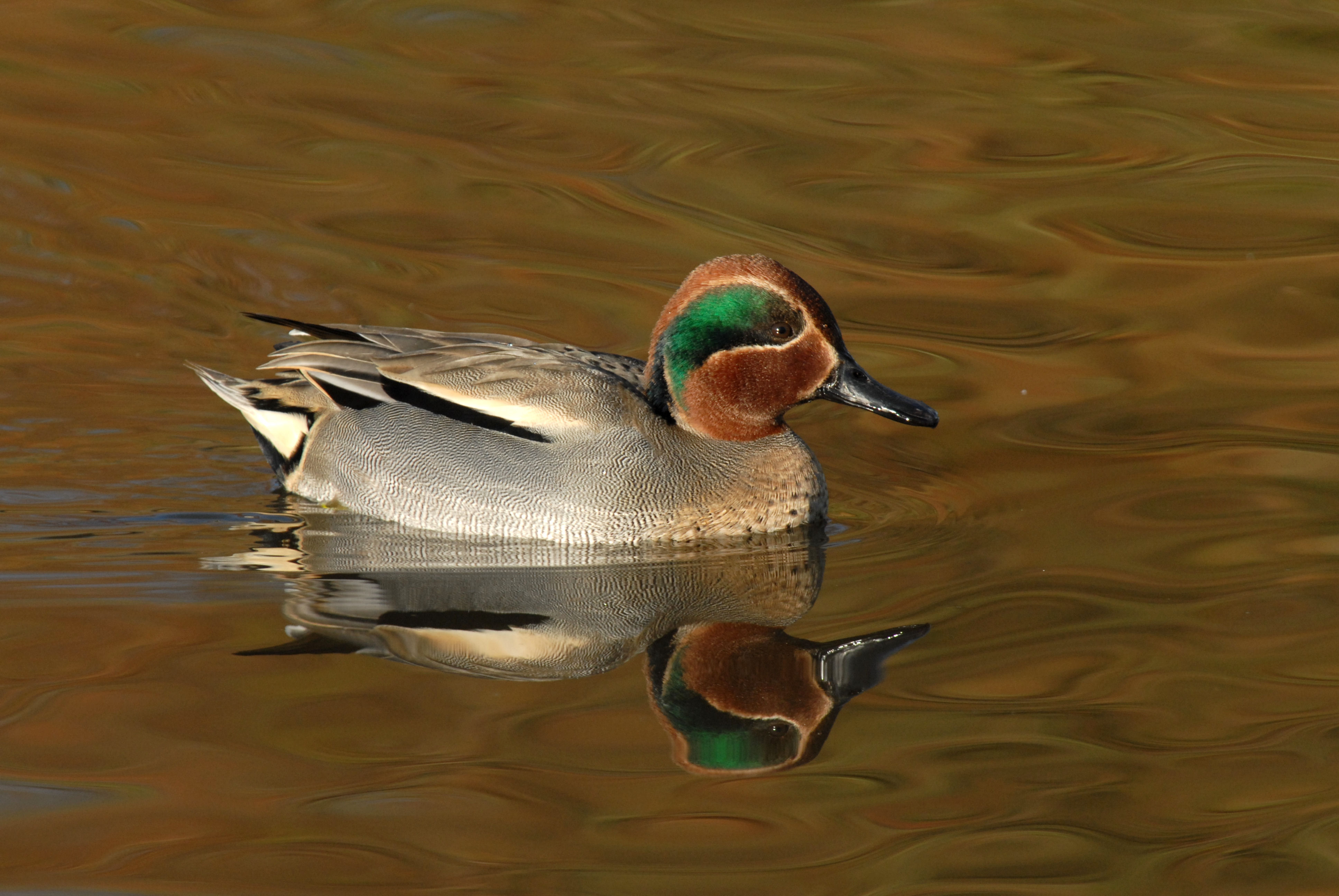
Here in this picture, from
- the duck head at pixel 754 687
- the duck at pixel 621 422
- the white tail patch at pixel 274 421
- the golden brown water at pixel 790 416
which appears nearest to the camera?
the golden brown water at pixel 790 416

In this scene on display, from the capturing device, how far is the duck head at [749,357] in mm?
6777

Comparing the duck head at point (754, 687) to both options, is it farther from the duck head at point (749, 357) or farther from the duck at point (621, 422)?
the duck head at point (749, 357)

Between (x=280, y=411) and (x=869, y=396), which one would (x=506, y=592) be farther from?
(x=280, y=411)

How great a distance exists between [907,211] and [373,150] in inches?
136

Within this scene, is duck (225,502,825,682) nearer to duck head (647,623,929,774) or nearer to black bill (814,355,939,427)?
duck head (647,623,929,774)

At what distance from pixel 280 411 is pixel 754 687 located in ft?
10.2

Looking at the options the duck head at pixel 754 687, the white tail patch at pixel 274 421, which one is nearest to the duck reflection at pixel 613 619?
the duck head at pixel 754 687

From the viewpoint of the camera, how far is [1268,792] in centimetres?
470

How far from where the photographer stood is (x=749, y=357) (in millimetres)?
6895

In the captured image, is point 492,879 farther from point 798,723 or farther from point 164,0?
point 164,0

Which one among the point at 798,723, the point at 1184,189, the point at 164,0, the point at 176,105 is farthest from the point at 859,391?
the point at 164,0

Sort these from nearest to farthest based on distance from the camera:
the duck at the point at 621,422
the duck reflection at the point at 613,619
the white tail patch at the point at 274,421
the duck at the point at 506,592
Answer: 1. the duck reflection at the point at 613,619
2. the duck at the point at 506,592
3. the duck at the point at 621,422
4. the white tail patch at the point at 274,421

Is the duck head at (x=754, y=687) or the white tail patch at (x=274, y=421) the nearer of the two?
the duck head at (x=754, y=687)

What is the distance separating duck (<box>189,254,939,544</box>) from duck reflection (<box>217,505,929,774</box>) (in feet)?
0.41
